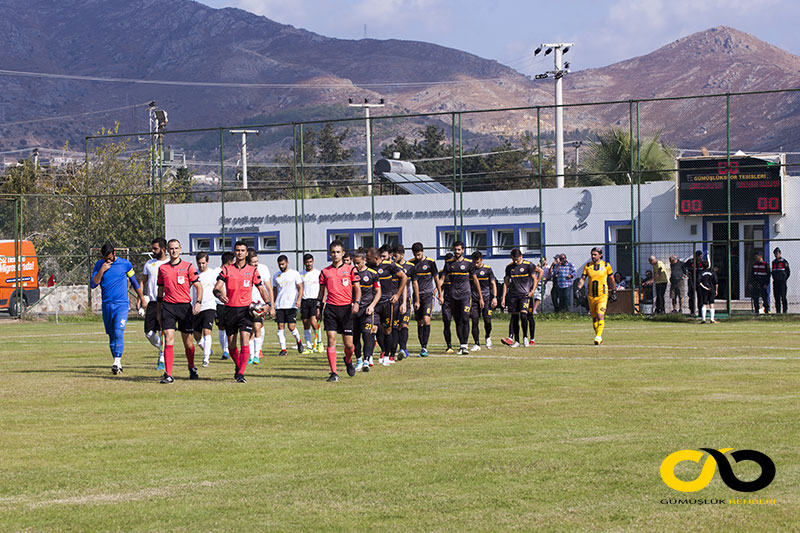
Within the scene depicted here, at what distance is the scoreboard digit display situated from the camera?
34500 mm

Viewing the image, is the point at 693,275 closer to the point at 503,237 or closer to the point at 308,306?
the point at 503,237

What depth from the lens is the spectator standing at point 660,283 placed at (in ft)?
105

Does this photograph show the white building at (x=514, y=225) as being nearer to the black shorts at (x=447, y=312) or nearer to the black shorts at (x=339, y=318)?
the black shorts at (x=447, y=312)

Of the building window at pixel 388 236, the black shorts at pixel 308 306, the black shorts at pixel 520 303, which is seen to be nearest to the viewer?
the black shorts at pixel 308 306

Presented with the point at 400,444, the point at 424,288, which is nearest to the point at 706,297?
the point at 424,288

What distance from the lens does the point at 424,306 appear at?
20.3 metres

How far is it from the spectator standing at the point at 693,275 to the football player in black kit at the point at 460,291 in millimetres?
12096

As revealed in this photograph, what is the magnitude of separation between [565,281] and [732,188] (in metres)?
6.31

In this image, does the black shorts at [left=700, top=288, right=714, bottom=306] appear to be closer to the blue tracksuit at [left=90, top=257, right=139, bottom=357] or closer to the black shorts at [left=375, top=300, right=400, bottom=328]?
the black shorts at [left=375, top=300, right=400, bottom=328]

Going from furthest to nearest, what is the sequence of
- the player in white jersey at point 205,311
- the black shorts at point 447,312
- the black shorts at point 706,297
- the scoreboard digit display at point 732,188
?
the scoreboard digit display at point 732,188 → the black shorts at point 706,297 → the black shorts at point 447,312 → the player in white jersey at point 205,311

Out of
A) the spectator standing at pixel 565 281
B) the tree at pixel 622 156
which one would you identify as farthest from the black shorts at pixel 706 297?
the tree at pixel 622 156

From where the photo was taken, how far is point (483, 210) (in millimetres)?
39375

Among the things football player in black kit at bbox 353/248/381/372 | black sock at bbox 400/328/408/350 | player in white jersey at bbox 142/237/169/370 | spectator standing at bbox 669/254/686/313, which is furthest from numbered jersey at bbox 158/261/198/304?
spectator standing at bbox 669/254/686/313

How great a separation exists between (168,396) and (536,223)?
2576cm
